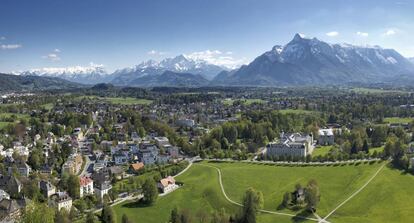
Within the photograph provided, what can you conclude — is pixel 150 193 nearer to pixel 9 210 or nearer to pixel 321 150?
pixel 9 210

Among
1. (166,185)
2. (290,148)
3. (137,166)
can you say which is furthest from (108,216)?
(290,148)

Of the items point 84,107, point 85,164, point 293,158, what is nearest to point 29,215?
point 85,164

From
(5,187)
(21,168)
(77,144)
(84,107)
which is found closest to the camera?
(5,187)

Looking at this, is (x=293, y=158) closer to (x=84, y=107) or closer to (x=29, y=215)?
(x=29, y=215)

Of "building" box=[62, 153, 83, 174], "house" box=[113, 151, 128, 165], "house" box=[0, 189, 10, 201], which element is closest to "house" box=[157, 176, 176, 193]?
"building" box=[62, 153, 83, 174]

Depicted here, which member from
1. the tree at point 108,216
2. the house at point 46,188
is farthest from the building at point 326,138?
the tree at point 108,216

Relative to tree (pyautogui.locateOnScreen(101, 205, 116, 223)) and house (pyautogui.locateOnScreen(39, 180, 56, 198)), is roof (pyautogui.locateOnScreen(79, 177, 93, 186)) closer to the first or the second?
house (pyautogui.locateOnScreen(39, 180, 56, 198))
